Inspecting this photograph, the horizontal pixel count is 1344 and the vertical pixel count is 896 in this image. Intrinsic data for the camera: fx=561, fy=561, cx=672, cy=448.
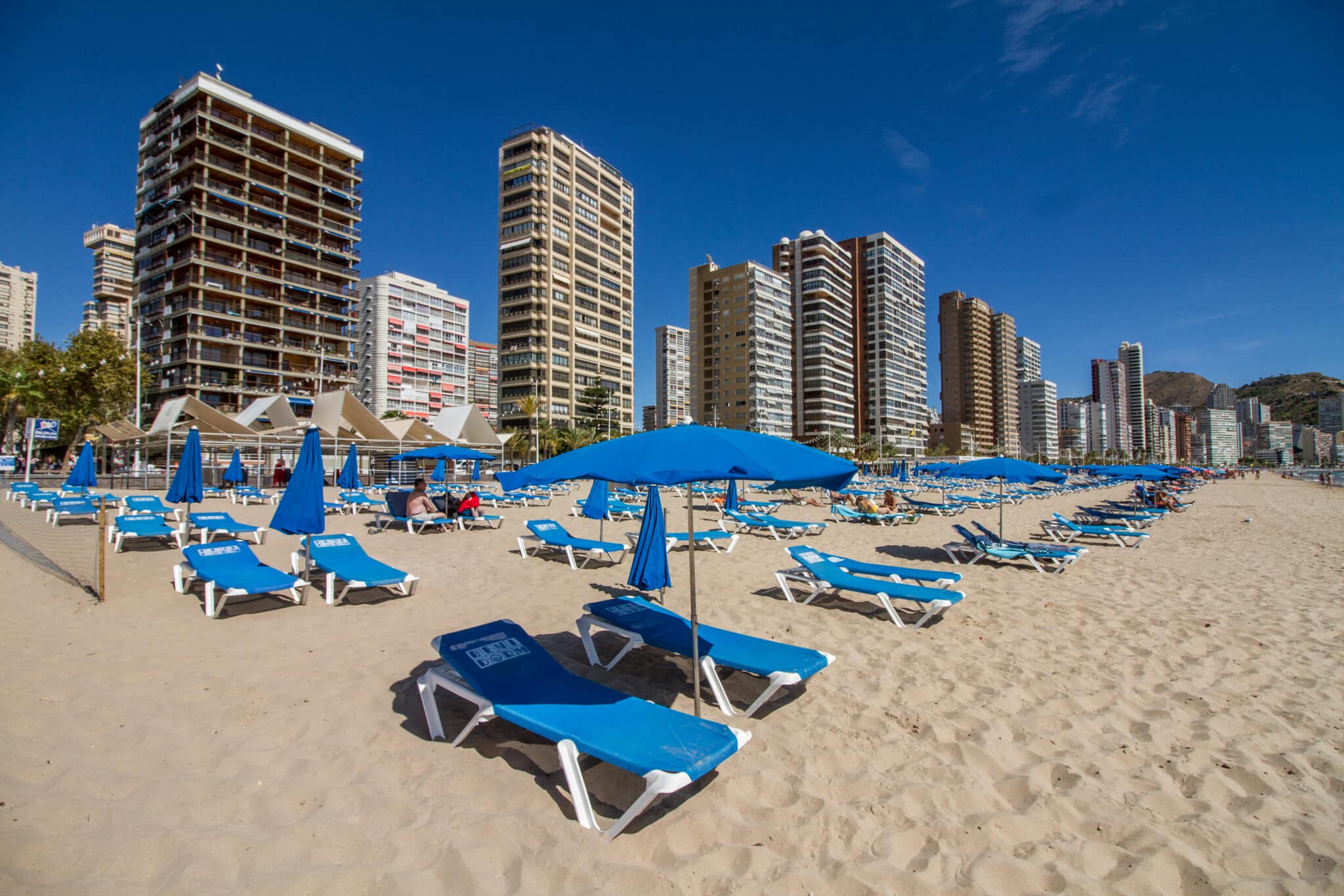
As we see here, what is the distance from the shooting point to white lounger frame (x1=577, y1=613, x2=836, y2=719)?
3.83 m

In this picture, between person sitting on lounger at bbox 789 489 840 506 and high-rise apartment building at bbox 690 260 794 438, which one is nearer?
person sitting on lounger at bbox 789 489 840 506

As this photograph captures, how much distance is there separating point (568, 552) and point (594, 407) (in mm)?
48104

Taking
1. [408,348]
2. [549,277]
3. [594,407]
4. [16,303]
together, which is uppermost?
[16,303]

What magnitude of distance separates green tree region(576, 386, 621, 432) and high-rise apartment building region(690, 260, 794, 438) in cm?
2113

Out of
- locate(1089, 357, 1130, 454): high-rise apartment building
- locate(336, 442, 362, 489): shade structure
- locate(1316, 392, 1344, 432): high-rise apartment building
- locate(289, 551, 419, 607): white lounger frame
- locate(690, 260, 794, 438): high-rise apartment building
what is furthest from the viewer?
locate(1089, 357, 1130, 454): high-rise apartment building

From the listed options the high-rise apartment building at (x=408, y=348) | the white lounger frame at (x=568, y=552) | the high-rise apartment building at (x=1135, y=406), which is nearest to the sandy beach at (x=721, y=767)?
the white lounger frame at (x=568, y=552)

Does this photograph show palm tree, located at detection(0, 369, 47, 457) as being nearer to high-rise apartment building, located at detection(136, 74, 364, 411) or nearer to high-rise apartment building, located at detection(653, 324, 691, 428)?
high-rise apartment building, located at detection(136, 74, 364, 411)

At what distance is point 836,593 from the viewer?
7.68 metres

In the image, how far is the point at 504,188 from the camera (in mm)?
63812

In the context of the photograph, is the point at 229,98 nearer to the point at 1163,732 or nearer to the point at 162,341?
the point at 162,341

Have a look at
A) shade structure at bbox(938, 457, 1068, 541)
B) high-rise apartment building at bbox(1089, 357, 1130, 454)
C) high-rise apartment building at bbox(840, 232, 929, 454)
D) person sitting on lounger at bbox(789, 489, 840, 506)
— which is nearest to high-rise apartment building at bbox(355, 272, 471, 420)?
high-rise apartment building at bbox(840, 232, 929, 454)

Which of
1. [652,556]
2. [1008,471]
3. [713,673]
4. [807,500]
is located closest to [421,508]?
[652,556]

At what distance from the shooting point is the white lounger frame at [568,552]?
923 cm

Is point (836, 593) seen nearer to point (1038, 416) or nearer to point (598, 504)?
point (598, 504)
